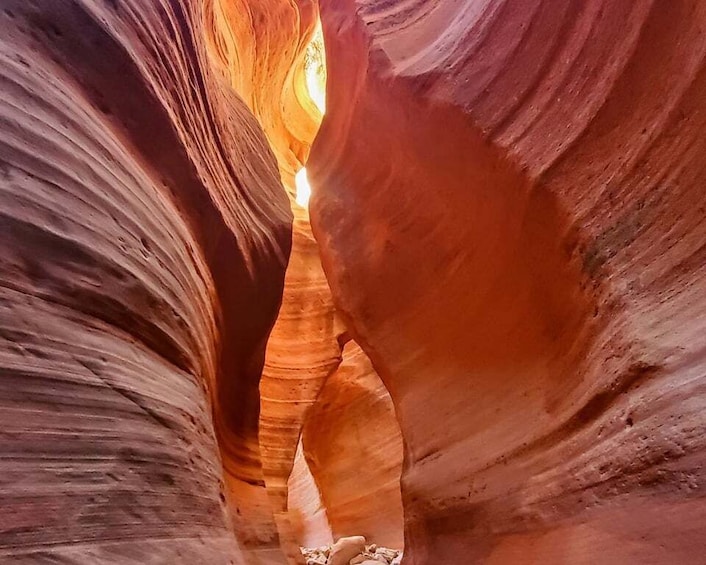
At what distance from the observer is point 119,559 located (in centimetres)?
97

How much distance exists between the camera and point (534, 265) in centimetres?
148

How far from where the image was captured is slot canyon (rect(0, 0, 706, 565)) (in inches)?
40.0

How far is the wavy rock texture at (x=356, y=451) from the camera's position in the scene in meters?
3.53

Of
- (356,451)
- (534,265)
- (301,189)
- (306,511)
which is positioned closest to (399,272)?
(534,265)

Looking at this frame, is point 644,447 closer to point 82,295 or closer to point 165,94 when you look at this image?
point 82,295

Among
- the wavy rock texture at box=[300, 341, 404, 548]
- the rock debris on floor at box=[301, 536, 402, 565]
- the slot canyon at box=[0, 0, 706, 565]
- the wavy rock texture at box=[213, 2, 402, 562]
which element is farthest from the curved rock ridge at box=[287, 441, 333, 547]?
the slot canyon at box=[0, 0, 706, 565]

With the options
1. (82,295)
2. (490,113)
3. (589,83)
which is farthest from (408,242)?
(82,295)

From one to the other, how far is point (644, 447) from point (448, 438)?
0.65 metres

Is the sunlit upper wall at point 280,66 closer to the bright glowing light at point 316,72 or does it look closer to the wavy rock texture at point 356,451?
the bright glowing light at point 316,72

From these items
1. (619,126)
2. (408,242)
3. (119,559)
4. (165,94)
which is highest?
(165,94)

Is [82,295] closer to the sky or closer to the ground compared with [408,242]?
closer to the ground

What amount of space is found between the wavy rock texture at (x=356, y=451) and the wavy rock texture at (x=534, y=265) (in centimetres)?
161

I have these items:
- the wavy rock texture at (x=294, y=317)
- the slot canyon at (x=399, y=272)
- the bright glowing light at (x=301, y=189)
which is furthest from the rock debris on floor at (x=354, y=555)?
the bright glowing light at (x=301, y=189)

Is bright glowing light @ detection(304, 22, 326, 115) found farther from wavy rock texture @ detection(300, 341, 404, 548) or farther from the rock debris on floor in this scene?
the rock debris on floor
